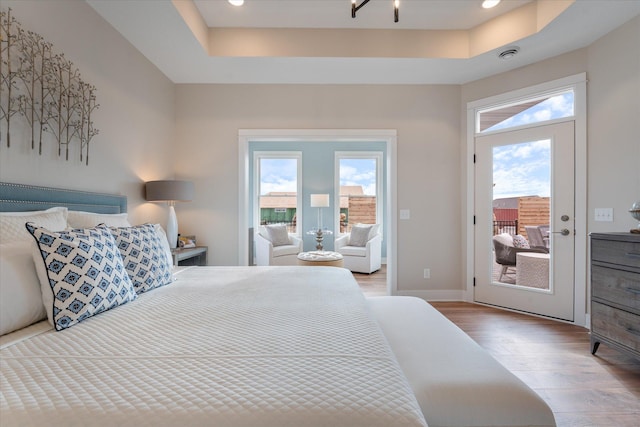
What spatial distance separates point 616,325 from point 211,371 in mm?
2741

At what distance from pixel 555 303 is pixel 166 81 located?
495cm

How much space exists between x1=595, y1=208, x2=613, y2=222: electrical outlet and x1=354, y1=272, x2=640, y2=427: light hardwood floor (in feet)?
3.48

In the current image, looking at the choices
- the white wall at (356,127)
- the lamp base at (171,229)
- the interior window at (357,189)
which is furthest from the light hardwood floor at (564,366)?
the interior window at (357,189)

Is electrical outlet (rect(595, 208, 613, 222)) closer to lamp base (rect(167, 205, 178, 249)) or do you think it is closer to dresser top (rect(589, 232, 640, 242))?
dresser top (rect(589, 232, 640, 242))

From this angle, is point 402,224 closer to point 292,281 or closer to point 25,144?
point 292,281

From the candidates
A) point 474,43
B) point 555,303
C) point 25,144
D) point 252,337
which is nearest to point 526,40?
point 474,43

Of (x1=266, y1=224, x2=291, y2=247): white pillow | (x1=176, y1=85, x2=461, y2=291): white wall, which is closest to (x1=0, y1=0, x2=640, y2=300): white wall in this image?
(x1=176, y1=85, x2=461, y2=291): white wall

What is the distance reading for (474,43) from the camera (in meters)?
2.89

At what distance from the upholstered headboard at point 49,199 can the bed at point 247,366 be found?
0.01m

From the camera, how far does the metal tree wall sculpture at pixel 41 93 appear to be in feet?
5.12

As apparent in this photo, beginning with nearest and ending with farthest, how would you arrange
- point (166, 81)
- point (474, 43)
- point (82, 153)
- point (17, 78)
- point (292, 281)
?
point (17, 78) → point (292, 281) → point (82, 153) → point (474, 43) → point (166, 81)

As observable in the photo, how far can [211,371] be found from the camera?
803 millimetres

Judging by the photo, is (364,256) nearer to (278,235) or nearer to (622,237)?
(278,235)

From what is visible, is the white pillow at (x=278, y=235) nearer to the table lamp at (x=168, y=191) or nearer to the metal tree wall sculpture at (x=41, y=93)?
the table lamp at (x=168, y=191)
